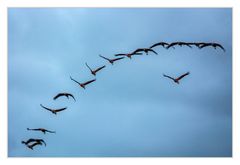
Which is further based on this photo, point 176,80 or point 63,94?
point 176,80

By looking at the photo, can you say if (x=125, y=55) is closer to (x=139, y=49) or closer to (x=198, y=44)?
(x=139, y=49)

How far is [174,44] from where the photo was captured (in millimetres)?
30125

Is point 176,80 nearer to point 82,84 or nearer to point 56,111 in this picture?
point 82,84

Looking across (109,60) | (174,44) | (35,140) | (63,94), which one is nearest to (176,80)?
(174,44)

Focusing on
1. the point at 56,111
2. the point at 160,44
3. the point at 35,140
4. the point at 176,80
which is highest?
the point at 160,44

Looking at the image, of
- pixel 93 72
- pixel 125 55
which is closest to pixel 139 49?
pixel 125 55

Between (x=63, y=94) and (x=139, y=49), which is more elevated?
(x=139, y=49)

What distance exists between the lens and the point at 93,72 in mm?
29406

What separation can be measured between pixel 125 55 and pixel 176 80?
4.55 meters

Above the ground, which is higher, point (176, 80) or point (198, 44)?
point (198, 44)

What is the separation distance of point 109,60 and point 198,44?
605cm

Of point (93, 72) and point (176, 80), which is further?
point (176, 80)

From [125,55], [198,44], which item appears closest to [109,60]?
[125,55]

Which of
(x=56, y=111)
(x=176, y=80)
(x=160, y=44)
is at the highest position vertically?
(x=160, y=44)
